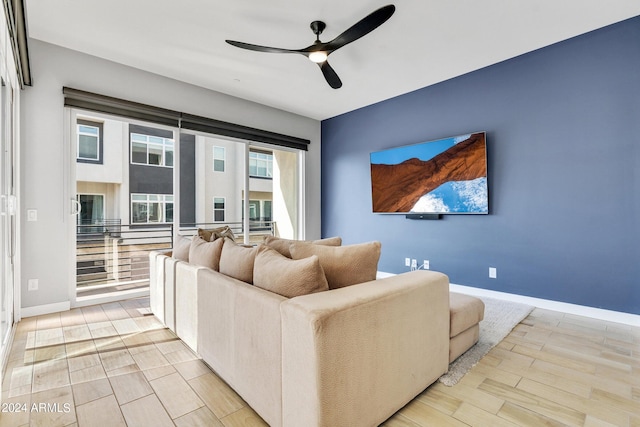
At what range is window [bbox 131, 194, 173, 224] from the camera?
13.0 ft

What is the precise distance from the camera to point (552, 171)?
3.14m

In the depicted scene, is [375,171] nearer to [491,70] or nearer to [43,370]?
[491,70]

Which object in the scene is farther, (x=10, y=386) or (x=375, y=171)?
(x=375, y=171)

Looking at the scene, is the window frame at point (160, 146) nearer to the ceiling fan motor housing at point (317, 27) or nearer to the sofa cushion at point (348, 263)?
the ceiling fan motor housing at point (317, 27)

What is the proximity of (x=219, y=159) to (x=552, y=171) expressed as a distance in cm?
425

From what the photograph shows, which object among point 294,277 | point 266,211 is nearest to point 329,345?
point 294,277

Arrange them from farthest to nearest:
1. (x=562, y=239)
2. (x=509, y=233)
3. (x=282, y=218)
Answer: (x=282, y=218) → (x=509, y=233) → (x=562, y=239)

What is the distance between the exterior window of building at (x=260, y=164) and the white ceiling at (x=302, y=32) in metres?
1.31

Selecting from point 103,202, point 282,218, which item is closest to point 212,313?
point 103,202

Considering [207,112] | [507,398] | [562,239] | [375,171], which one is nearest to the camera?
[507,398]

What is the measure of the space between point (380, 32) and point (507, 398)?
117 inches

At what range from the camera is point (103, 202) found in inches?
143

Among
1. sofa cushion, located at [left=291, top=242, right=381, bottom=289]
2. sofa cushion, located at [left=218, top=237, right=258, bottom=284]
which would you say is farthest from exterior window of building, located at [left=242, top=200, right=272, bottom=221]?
sofa cushion, located at [left=291, top=242, right=381, bottom=289]

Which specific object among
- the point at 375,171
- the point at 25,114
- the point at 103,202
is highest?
the point at 25,114
